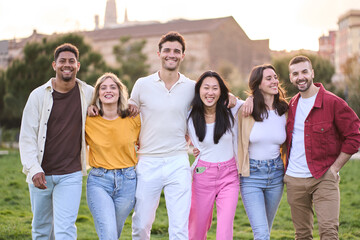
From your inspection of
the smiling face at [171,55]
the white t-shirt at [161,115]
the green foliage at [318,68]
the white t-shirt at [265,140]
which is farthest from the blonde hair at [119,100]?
the green foliage at [318,68]

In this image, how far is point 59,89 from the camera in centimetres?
542

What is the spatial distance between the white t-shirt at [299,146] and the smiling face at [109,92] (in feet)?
7.05

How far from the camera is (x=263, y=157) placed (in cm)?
548

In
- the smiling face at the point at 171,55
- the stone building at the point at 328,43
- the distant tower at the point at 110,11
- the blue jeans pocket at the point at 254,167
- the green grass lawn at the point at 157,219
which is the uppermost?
the distant tower at the point at 110,11

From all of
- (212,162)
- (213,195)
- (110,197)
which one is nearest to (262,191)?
(213,195)

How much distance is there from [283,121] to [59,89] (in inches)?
106

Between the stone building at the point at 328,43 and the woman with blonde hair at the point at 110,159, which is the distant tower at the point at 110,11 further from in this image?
the woman with blonde hair at the point at 110,159

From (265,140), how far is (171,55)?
1.55 m

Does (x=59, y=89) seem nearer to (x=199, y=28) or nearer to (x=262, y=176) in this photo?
(x=262, y=176)

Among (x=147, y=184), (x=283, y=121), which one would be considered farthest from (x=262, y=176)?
(x=147, y=184)

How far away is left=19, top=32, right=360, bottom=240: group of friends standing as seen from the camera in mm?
5211

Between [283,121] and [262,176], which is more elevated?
[283,121]

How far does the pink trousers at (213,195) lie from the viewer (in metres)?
5.31

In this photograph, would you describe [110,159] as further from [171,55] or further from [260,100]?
[260,100]
